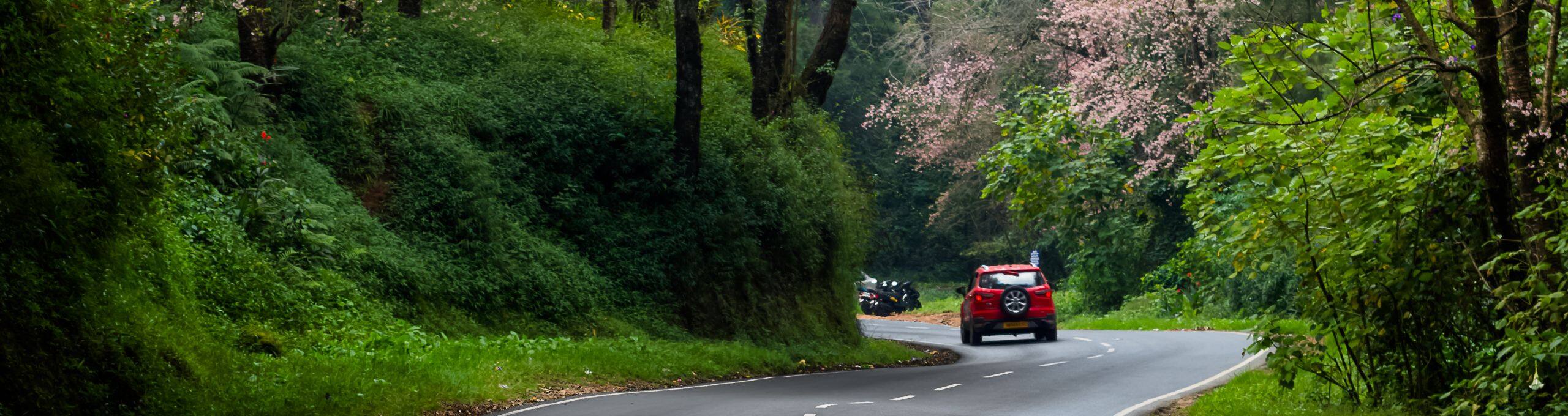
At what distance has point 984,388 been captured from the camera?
667 inches

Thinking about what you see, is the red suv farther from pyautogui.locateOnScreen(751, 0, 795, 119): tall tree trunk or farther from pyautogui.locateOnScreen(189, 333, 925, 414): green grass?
pyautogui.locateOnScreen(189, 333, 925, 414): green grass

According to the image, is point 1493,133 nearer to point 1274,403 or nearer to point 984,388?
point 1274,403

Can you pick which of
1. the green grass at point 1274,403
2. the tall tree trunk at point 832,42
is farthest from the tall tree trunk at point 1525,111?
the tall tree trunk at point 832,42

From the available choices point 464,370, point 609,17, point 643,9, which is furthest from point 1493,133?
point 643,9

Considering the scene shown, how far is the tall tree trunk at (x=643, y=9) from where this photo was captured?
3136cm

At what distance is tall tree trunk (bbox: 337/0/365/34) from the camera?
22.8 meters

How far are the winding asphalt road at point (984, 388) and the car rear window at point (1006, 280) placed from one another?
189 centimetres

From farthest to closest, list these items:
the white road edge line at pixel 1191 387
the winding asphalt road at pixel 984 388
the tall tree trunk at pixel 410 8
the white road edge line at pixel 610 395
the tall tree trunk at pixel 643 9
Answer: the tall tree trunk at pixel 643 9
the tall tree trunk at pixel 410 8
the white road edge line at pixel 1191 387
the winding asphalt road at pixel 984 388
the white road edge line at pixel 610 395

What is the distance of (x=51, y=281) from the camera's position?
36.4ft

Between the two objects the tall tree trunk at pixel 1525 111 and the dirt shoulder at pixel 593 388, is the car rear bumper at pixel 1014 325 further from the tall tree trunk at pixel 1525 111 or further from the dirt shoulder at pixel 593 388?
the tall tree trunk at pixel 1525 111

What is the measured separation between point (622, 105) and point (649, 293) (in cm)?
369

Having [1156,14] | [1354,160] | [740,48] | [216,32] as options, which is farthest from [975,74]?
[1354,160]

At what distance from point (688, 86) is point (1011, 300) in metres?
9.56

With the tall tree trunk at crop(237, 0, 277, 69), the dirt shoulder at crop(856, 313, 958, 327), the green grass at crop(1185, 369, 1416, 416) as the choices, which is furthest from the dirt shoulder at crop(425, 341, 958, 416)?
the dirt shoulder at crop(856, 313, 958, 327)
